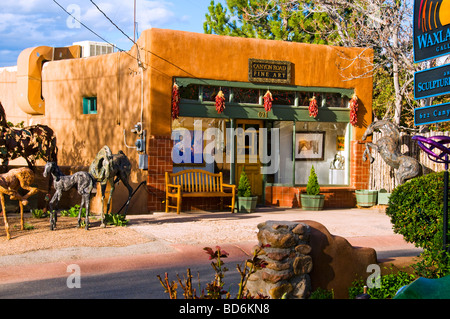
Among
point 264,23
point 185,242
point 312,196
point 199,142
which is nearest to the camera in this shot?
point 185,242

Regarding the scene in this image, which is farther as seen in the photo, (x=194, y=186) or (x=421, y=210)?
(x=194, y=186)

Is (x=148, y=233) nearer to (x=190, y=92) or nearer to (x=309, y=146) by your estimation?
(x=190, y=92)

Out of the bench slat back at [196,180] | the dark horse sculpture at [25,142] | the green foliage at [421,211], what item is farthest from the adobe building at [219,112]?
the green foliage at [421,211]

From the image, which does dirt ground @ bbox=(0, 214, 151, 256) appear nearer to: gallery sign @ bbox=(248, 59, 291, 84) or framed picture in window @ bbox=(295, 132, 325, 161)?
gallery sign @ bbox=(248, 59, 291, 84)

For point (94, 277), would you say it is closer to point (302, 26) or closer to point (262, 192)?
point (262, 192)

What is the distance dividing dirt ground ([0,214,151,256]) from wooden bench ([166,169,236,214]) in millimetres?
2589

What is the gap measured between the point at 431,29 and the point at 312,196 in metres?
9.20

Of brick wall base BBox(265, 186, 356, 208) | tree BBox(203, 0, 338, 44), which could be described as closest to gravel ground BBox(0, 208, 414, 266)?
brick wall base BBox(265, 186, 356, 208)

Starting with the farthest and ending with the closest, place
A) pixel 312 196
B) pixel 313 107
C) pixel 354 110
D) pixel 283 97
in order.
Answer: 1. pixel 354 110
2. pixel 283 97
3. pixel 313 107
4. pixel 312 196

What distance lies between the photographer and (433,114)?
17.7 ft

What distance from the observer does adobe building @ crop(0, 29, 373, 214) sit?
13.3 meters

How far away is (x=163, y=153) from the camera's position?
13336mm

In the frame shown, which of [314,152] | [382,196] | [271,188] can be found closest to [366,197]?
[382,196]
